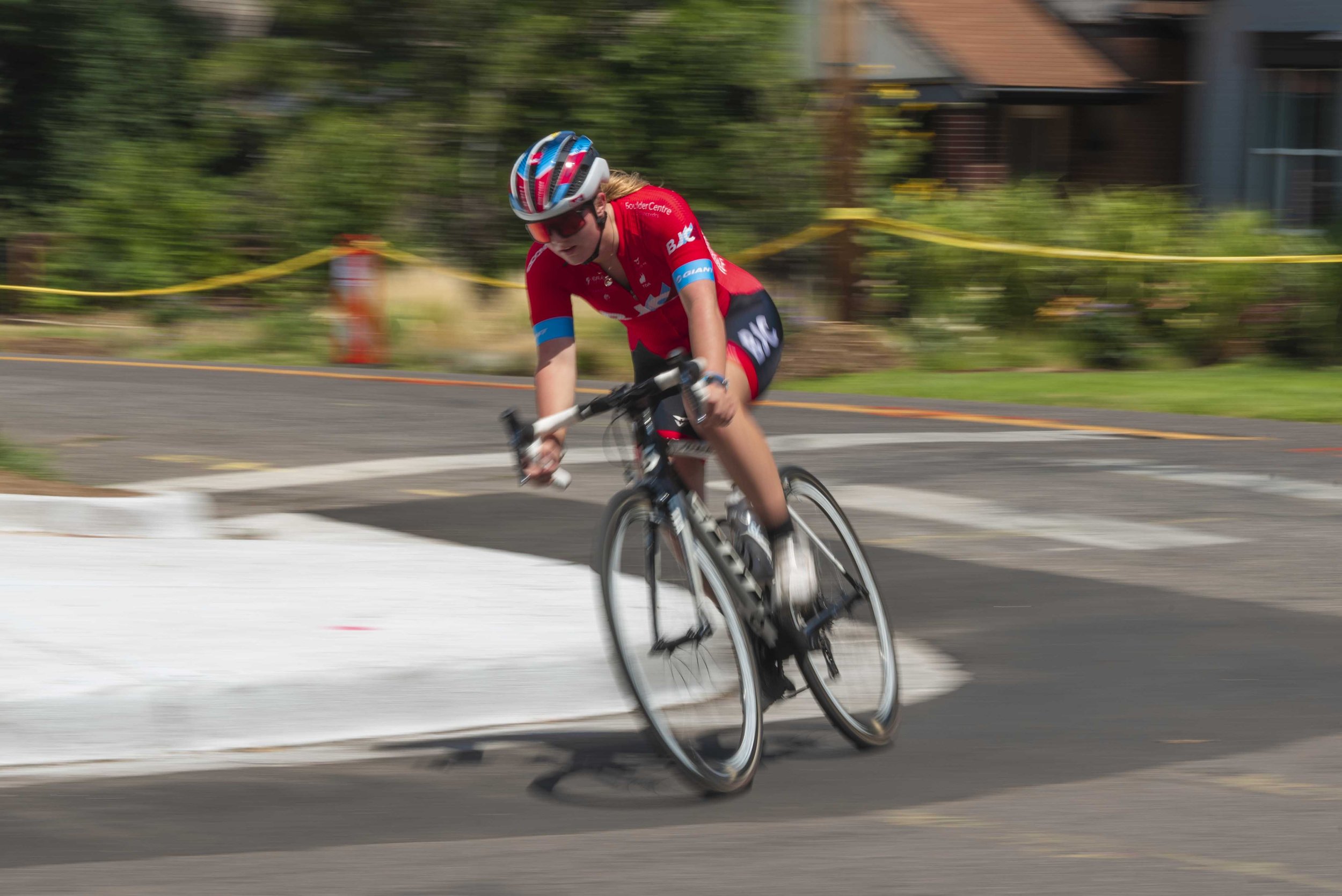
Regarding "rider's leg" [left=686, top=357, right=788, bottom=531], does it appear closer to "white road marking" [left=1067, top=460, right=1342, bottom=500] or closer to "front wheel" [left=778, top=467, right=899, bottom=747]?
"front wheel" [left=778, top=467, right=899, bottom=747]

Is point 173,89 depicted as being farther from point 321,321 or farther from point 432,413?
point 432,413

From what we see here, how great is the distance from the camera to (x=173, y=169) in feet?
83.1

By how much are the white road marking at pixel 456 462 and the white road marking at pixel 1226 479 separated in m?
1.09

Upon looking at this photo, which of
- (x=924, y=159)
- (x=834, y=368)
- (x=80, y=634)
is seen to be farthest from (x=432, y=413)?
(x=924, y=159)

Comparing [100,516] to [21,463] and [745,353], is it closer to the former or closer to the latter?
[21,463]

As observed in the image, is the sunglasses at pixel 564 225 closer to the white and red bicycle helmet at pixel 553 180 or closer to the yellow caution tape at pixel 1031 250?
the white and red bicycle helmet at pixel 553 180

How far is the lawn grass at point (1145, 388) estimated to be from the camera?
14.4m

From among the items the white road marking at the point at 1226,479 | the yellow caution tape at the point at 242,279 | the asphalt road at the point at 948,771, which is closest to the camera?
the asphalt road at the point at 948,771

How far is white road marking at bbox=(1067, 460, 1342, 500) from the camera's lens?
10.1 meters

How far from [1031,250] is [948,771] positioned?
1294cm

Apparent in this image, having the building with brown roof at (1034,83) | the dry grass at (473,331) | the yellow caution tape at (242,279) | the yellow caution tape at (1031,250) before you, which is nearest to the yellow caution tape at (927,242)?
the yellow caution tape at (1031,250)

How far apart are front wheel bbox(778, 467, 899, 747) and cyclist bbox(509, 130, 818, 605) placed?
0.13 metres

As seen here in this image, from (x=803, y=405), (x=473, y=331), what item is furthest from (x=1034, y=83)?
(x=803, y=405)

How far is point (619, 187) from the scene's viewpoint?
17.1 feet
